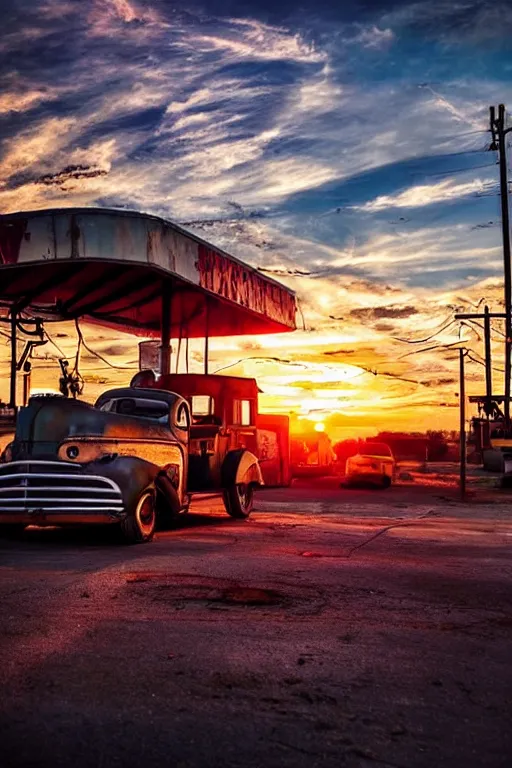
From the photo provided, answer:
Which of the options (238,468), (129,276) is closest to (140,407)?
(238,468)

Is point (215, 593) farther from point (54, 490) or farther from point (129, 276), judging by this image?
point (129, 276)

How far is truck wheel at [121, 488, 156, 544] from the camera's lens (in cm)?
1033

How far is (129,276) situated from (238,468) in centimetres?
573

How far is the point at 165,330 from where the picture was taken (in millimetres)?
17828

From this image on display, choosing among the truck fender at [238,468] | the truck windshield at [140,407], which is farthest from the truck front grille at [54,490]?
the truck fender at [238,468]

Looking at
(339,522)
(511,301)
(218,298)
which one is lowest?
(339,522)

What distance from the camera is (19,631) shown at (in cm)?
525

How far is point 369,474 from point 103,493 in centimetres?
1991

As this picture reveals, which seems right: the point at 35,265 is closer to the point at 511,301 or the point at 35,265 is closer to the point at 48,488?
the point at 48,488

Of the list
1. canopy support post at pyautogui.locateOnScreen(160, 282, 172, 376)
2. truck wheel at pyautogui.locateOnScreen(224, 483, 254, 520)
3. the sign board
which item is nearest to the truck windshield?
truck wheel at pyautogui.locateOnScreen(224, 483, 254, 520)

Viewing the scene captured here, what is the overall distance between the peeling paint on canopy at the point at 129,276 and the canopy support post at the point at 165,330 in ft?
0.88

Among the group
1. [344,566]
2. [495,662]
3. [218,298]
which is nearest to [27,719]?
[495,662]

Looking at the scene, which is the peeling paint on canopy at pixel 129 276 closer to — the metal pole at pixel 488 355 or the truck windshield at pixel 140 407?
the truck windshield at pixel 140 407

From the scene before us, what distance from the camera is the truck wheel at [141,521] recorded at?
1033 centimetres
